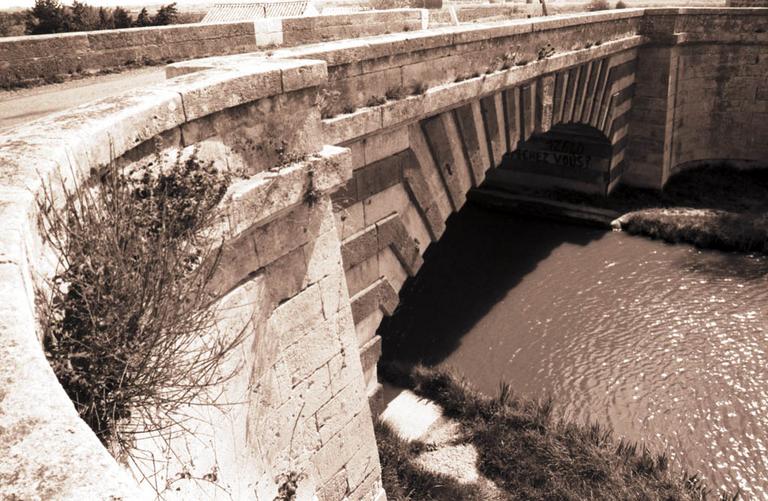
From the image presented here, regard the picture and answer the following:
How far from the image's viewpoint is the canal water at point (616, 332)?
8.70 metres

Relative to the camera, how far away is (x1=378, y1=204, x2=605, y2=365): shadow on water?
11.1 meters

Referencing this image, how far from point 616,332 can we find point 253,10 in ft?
31.6

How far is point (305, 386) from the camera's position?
5043 mm

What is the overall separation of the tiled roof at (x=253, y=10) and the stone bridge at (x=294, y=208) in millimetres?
5099

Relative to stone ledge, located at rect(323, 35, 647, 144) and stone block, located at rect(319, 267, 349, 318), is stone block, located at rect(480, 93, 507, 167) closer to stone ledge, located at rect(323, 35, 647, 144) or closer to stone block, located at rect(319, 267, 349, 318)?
stone ledge, located at rect(323, 35, 647, 144)

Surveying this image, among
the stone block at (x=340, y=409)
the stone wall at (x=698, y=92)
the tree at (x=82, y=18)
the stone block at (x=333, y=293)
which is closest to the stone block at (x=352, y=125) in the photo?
the stone block at (x=333, y=293)

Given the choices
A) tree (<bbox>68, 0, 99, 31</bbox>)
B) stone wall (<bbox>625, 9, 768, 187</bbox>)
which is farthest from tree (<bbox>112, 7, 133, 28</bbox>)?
stone wall (<bbox>625, 9, 768, 187</bbox>)

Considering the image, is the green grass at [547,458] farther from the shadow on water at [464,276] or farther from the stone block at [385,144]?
the stone block at [385,144]

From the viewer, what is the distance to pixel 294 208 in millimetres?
4727

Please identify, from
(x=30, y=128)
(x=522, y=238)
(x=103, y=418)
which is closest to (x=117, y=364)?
(x=103, y=418)

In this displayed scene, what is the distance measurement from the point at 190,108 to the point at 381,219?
141 inches

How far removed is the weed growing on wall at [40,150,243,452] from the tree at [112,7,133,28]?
9202 mm

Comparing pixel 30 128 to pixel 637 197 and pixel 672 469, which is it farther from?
pixel 637 197

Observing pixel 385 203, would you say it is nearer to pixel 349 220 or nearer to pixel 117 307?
pixel 349 220
